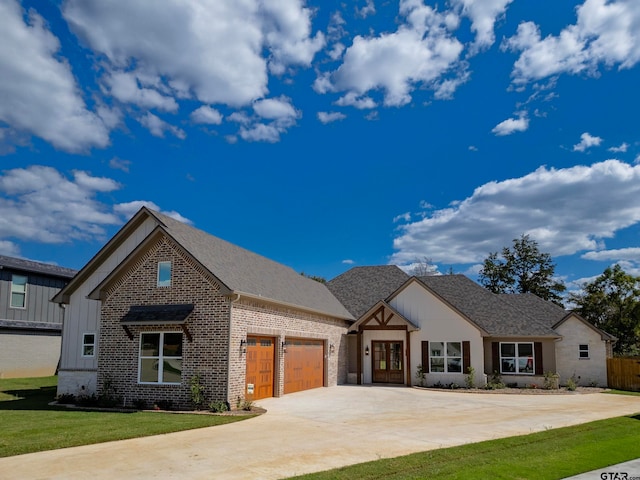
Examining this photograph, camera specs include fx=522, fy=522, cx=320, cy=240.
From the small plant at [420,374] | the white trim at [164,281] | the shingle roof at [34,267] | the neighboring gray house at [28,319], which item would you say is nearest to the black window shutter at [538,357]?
the small plant at [420,374]

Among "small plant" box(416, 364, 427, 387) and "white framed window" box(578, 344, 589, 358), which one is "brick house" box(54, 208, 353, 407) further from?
"white framed window" box(578, 344, 589, 358)

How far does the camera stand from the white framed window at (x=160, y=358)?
1709 centimetres

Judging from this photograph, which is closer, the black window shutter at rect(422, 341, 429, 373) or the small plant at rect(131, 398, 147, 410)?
the small plant at rect(131, 398, 147, 410)

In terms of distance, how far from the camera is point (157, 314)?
17.3 metres

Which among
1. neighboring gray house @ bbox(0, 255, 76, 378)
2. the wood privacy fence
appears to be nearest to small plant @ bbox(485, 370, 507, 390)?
the wood privacy fence

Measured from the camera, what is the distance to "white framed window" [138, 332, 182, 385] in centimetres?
1709

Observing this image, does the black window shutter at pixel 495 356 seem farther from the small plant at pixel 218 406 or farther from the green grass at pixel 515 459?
the small plant at pixel 218 406

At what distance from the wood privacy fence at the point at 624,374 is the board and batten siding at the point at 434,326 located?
7092mm

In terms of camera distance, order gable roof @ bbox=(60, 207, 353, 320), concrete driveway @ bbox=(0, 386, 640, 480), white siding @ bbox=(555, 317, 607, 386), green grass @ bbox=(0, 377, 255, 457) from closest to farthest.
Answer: concrete driveway @ bbox=(0, 386, 640, 480) → green grass @ bbox=(0, 377, 255, 457) → gable roof @ bbox=(60, 207, 353, 320) → white siding @ bbox=(555, 317, 607, 386)

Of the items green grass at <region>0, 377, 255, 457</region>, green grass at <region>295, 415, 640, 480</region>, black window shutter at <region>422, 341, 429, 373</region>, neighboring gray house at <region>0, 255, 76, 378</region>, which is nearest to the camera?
green grass at <region>295, 415, 640, 480</region>

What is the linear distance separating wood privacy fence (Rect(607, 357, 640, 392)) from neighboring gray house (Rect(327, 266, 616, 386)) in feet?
1.14

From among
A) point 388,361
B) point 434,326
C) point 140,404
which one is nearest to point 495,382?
point 434,326

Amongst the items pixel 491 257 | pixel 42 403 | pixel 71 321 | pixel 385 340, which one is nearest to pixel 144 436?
pixel 42 403

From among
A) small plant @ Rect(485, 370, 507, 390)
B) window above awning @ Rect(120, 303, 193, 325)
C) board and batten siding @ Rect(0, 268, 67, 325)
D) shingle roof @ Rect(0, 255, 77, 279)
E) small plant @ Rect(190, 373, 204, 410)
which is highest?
shingle roof @ Rect(0, 255, 77, 279)
